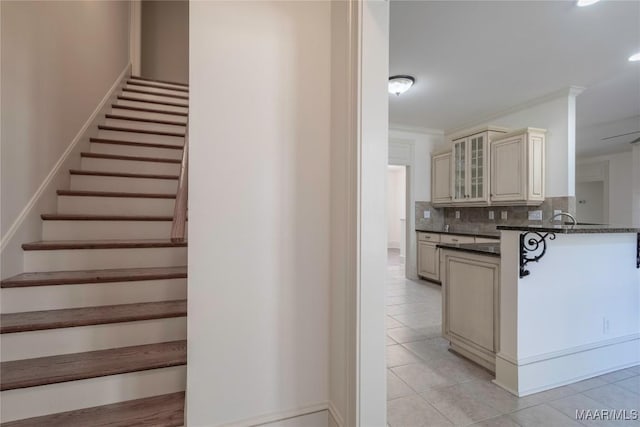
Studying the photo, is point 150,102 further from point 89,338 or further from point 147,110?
point 89,338

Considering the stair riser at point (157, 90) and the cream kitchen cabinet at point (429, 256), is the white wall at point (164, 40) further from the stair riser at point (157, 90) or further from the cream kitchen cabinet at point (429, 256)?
the cream kitchen cabinet at point (429, 256)

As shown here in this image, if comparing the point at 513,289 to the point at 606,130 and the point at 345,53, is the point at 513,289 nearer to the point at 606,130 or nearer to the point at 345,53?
the point at 345,53

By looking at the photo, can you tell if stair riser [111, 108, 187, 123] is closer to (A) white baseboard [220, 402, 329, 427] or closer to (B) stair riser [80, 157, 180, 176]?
(B) stair riser [80, 157, 180, 176]

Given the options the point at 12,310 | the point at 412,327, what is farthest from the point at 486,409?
the point at 12,310

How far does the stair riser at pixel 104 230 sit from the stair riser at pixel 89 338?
33.4 inches

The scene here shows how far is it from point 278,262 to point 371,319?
53 cm

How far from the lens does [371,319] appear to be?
141cm

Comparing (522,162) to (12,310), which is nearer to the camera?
(12,310)

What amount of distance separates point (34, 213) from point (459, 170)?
17.0 feet

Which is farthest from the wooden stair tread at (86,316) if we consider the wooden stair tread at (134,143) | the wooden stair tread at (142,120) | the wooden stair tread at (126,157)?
the wooden stair tread at (142,120)

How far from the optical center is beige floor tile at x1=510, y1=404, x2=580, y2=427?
166 centimetres

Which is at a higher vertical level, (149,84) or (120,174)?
(149,84)

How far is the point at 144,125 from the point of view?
3.37 metres

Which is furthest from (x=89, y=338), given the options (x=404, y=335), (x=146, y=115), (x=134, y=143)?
(x=146, y=115)
